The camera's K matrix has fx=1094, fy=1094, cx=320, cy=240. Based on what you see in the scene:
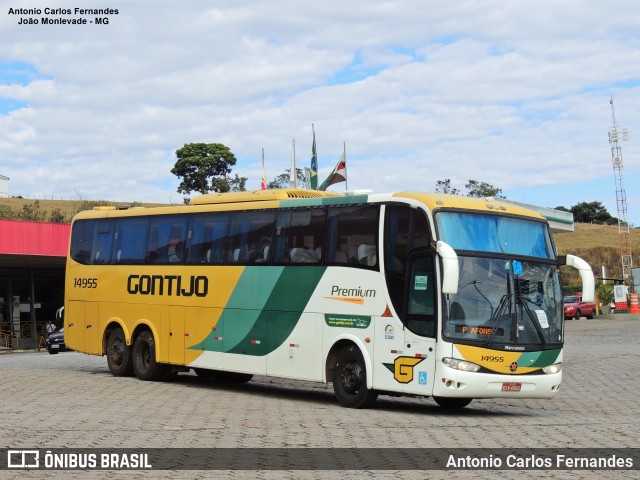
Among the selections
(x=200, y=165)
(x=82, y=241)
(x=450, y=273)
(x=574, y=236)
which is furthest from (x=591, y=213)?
(x=450, y=273)

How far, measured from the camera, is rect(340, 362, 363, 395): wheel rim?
17188mm

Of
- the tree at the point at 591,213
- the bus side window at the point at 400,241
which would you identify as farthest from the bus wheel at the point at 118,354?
the tree at the point at 591,213

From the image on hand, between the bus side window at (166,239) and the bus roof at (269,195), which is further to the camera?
the bus side window at (166,239)

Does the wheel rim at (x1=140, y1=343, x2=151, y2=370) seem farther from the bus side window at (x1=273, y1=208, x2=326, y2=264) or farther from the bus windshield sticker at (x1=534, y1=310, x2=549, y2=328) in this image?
the bus windshield sticker at (x1=534, y1=310, x2=549, y2=328)

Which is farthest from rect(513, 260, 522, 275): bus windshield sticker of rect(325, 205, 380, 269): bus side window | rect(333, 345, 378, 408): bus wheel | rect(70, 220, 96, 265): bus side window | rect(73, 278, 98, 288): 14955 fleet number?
rect(70, 220, 96, 265): bus side window

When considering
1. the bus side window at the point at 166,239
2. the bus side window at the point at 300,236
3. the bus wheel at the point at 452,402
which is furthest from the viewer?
the bus side window at the point at 166,239

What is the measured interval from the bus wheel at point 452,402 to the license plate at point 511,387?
1773 millimetres

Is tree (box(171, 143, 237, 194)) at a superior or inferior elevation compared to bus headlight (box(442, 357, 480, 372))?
superior

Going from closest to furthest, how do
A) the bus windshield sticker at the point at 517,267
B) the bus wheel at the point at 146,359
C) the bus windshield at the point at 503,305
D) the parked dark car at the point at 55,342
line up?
the bus windshield at the point at 503,305 → the bus windshield sticker at the point at 517,267 → the bus wheel at the point at 146,359 → the parked dark car at the point at 55,342

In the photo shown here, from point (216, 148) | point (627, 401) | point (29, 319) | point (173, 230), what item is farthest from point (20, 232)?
point (216, 148)

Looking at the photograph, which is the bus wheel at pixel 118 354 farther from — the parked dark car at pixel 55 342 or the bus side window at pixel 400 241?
the parked dark car at pixel 55 342

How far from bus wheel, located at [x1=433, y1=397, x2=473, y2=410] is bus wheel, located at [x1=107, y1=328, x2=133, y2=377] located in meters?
7.91

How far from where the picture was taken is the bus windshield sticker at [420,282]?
1630 centimetres

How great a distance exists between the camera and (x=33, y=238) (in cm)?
4638
